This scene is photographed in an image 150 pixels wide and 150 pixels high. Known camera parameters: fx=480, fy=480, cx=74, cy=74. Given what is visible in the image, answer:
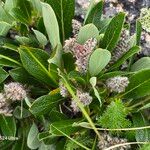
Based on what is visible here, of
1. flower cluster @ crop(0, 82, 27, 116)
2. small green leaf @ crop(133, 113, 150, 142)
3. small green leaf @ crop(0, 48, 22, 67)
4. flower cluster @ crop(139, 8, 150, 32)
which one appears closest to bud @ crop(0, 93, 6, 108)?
flower cluster @ crop(0, 82, 27, 116)

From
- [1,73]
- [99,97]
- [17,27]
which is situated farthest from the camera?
[17,27]

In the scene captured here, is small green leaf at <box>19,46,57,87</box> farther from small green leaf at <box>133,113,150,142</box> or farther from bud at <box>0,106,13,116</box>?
small green leaf at <box>133,113,150,142</box>

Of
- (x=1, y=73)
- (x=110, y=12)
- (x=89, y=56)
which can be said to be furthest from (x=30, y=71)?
(x=110, y=12)

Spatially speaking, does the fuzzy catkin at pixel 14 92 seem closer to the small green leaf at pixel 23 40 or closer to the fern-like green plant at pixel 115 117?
the small green leaf at pixel 23 40

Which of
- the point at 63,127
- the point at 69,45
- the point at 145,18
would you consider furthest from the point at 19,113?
the point at 145,18

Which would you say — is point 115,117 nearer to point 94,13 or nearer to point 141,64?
point 141,64

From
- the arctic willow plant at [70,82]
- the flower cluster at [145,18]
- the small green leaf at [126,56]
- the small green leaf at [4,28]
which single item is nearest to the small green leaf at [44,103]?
the arctic willow plant at [70,82]

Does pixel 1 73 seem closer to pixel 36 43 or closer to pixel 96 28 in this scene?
pixel 36 43
